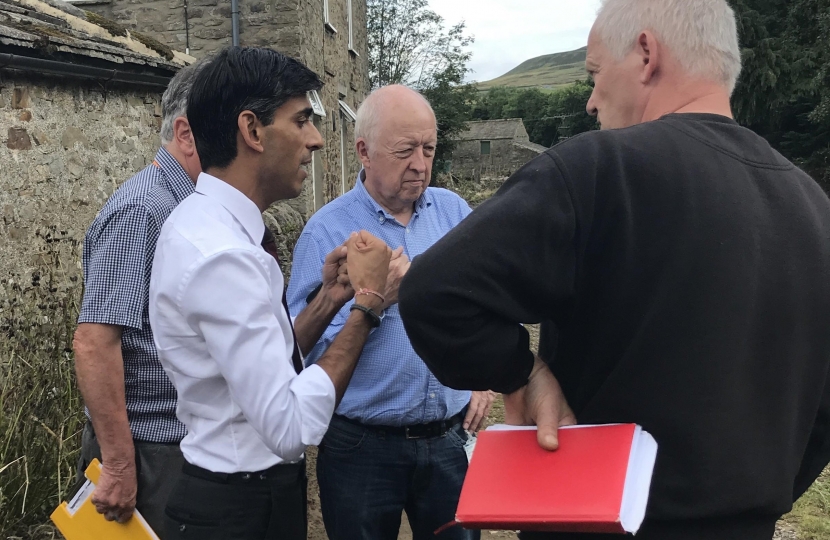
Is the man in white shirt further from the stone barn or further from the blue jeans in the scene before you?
the stone barn

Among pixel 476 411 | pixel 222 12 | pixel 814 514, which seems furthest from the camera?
pixel 222 12

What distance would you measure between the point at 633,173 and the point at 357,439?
1.45 meters

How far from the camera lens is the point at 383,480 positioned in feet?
7.59

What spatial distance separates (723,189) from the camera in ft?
3.94

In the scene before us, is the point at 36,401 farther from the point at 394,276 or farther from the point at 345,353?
the point at 345,353

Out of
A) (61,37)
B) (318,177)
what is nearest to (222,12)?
(318,177)

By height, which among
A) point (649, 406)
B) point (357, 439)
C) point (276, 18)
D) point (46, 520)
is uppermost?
point (276, 18)

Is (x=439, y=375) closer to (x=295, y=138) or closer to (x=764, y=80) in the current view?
(x=295, y=138)

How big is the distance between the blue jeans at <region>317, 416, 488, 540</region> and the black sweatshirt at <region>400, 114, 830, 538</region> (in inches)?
45.5

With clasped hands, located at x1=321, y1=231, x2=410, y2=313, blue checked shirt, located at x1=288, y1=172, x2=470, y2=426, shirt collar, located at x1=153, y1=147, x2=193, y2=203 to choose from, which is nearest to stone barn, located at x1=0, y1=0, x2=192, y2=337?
shirt collar, located at x1=153, y1=147, x2=193, y2=203

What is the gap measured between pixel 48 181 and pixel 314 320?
284 centimetres

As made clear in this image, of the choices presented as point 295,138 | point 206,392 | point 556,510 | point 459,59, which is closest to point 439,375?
point 556,510

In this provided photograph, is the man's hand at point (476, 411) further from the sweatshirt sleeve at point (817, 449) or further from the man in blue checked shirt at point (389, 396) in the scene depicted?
the sweatshirt sleeve at point (817, 449)

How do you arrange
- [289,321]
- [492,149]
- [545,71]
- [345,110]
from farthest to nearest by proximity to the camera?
[545,71] < [492,149] < [345,110] < [289,321]
